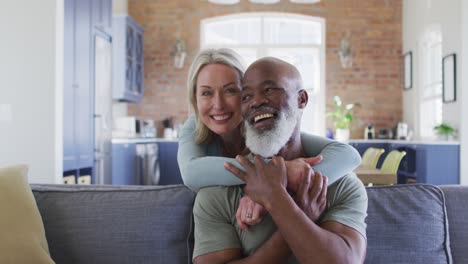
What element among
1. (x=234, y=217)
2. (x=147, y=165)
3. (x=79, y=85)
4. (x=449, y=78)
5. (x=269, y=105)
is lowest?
(x=147, y=165)

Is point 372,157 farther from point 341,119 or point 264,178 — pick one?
point 264,178

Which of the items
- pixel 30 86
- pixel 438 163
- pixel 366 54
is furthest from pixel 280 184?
pixel 366 54

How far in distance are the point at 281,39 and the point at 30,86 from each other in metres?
5.80

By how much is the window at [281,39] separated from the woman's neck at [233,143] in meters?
6.83

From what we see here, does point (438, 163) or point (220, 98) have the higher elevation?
point (220, 98)

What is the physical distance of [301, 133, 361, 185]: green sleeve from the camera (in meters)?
1.53

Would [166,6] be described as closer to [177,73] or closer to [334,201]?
[177,73]

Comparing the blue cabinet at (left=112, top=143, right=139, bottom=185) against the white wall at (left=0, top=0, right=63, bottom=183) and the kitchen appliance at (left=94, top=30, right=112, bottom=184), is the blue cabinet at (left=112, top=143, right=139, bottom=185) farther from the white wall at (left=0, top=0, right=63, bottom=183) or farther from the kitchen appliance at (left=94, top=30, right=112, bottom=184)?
the white wall at (left=0, top=0, right=63, bottom=183)

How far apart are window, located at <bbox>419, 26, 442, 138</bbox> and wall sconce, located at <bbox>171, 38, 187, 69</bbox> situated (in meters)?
3.79

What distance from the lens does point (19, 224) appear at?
1.64 meters

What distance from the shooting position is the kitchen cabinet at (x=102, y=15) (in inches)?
205

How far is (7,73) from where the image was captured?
350 centimetres

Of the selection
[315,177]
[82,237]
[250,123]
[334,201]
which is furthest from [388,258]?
[82,237]

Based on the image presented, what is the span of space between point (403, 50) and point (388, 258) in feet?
24.1
